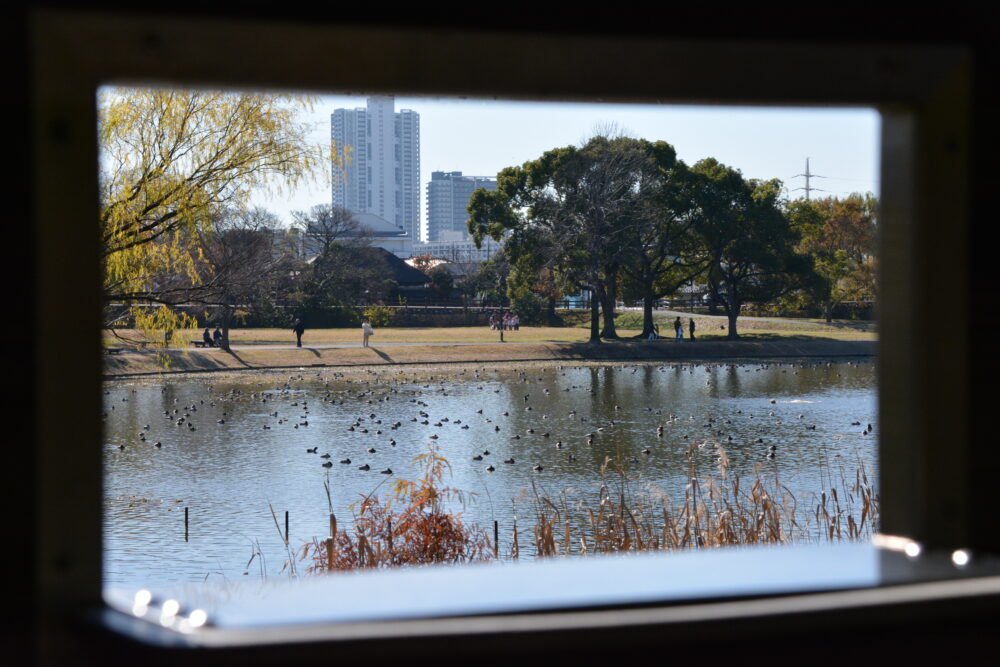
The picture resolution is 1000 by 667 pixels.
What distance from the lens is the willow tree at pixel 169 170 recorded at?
802 cm

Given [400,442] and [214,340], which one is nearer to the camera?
[400,442]

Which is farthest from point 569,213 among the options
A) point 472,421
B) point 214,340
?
point 472,421

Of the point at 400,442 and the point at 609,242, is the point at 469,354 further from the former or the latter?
the point at 400,442

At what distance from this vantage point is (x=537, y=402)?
18.2 meters

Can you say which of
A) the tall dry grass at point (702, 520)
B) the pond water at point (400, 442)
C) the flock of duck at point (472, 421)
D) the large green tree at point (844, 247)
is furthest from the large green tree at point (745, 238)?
the tall dry grass at point (702, 520)

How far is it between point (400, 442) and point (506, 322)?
21.9 m

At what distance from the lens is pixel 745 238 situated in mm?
30297

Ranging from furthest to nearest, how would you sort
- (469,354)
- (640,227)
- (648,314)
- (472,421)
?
(648,314), (640,227), (469,354), (472,421)

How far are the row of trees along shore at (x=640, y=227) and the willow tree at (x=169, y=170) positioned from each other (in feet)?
66.2

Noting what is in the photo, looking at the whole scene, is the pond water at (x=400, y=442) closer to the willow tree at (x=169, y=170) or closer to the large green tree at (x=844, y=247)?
the willow tree at (x=169, y=170)

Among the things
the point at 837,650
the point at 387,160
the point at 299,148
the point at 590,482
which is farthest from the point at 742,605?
the point at 387,160

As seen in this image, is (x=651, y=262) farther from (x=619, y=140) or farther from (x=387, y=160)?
(x=387, y=160)

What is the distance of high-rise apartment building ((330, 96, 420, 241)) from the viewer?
152 metres

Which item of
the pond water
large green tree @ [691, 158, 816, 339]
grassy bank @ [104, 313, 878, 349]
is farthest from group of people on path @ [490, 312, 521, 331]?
the pond water
